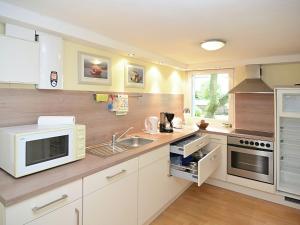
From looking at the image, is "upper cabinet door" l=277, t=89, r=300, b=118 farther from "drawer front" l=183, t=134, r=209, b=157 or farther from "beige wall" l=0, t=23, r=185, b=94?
"beige wall" l=0, t=23, r=185, b=94

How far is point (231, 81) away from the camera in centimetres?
354

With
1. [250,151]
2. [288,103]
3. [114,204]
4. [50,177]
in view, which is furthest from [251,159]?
[50,177]

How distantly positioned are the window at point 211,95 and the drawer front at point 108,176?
2398mm

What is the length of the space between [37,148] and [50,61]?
0.76m

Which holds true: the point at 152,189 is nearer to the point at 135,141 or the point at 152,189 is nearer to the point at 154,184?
the point at 154,184

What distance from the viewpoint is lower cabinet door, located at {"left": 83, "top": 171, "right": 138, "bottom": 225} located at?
1485 mm

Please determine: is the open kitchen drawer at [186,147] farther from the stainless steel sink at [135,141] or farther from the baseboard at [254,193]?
the baseboard at [254,193]

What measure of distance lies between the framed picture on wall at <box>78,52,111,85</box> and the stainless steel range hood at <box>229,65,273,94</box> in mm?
1983

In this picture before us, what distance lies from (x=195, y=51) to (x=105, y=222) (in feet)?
7.48

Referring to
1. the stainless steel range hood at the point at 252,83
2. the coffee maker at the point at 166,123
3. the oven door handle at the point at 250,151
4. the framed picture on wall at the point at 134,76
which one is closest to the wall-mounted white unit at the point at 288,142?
the oven door handle at the point at 250,151

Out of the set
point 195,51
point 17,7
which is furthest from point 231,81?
point 17,7

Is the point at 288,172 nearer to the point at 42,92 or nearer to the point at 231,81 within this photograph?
the point at 231,81

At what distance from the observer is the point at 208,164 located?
8.07 feet

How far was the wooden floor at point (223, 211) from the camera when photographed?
7.50 feet
